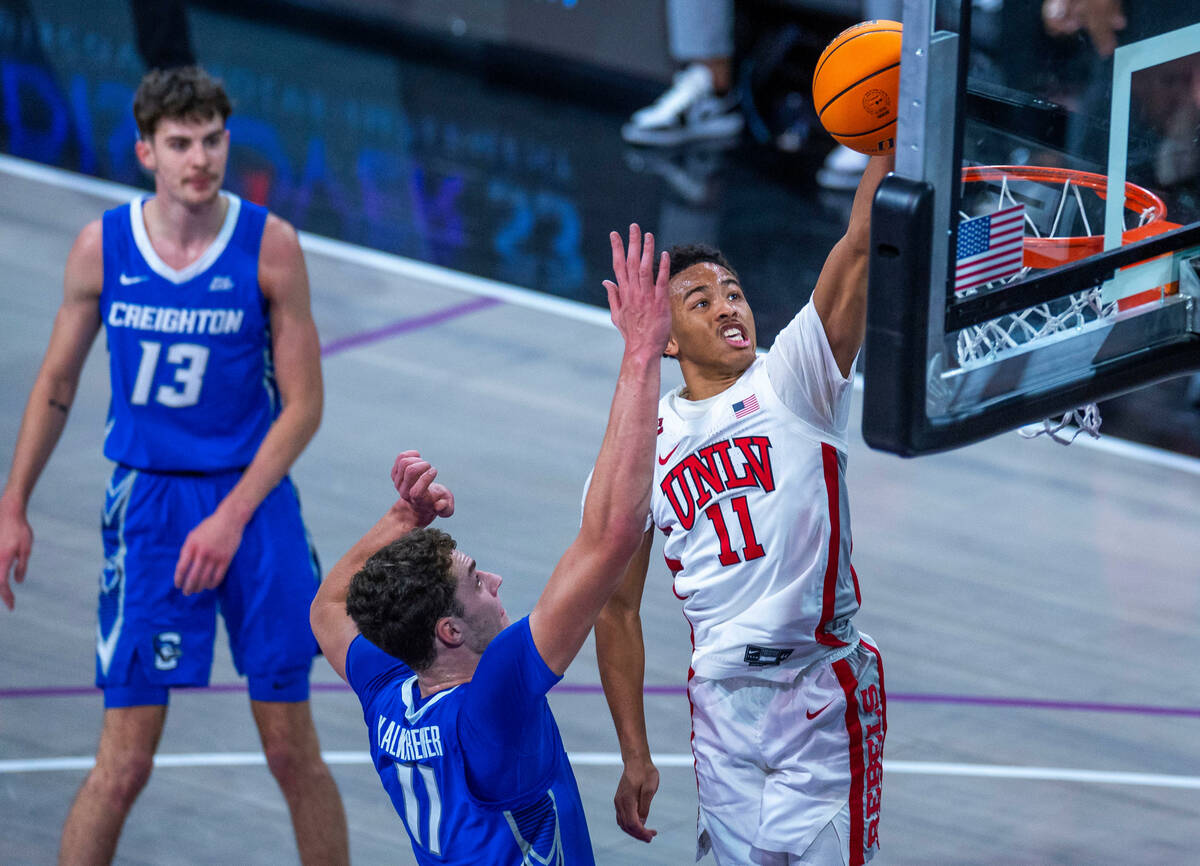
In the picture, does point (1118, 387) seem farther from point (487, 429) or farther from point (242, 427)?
point (487, 429)

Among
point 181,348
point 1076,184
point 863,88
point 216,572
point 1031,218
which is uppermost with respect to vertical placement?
point 863,88

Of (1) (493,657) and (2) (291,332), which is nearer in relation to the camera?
(1) (493,657)

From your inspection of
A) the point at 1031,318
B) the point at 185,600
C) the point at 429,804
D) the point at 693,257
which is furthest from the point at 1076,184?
the point at 185,600

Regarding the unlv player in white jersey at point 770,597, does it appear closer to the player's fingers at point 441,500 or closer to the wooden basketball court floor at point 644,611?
the player's fingers at point 441,500

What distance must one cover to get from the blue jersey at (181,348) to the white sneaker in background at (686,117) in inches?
348

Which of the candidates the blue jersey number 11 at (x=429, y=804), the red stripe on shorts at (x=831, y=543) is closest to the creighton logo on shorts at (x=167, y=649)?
the blue jersey number 11 at (x=429, y=804)

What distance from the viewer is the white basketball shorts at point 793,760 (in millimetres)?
4391

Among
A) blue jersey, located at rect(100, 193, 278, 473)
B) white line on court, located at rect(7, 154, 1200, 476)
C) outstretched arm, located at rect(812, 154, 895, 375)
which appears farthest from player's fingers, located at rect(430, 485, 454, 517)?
white line on court, located at rect(7, 154, 1200, 476)

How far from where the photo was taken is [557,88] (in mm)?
15414

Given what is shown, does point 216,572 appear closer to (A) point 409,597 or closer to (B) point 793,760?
(A) point 409,597

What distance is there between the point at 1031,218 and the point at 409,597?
1694mm

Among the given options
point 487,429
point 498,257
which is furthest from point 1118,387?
point 498,257

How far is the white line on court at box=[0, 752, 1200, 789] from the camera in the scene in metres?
6.45

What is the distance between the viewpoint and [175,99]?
222 inches
